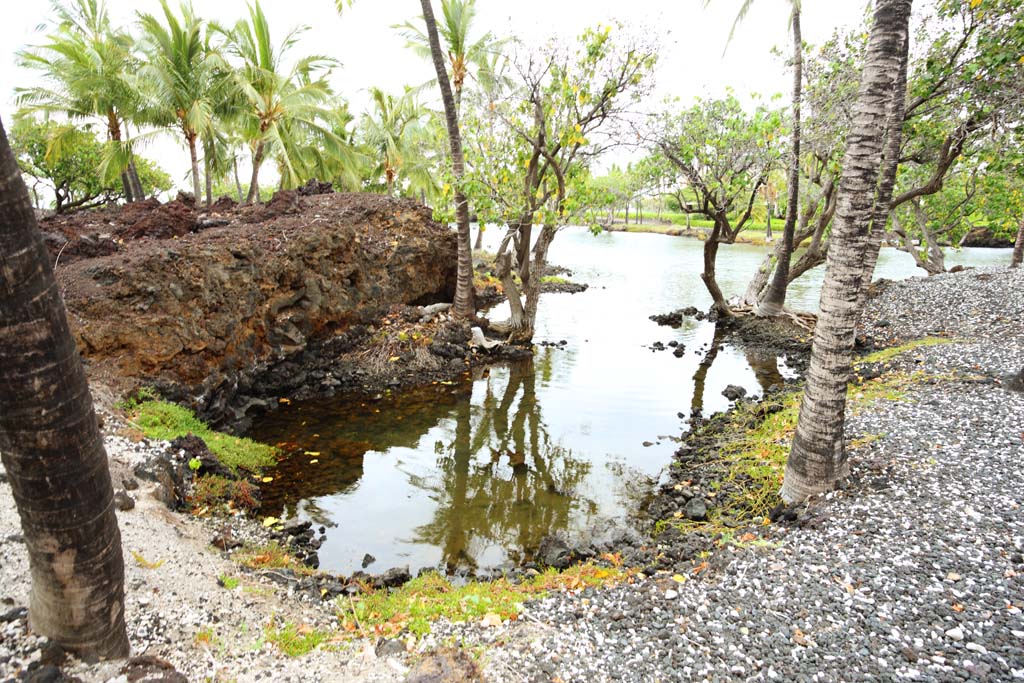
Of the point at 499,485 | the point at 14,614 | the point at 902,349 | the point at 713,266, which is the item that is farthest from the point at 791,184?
the point at 14,614

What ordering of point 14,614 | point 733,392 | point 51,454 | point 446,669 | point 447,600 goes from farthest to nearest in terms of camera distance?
point 733,392 < point 447,600 < point 446,669 < point 14,614 < point 51,454

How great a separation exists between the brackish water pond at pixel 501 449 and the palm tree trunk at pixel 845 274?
8.76ft

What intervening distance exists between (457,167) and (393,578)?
11254mm

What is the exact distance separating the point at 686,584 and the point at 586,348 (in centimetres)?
1256

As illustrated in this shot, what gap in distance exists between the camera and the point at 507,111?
14102mm

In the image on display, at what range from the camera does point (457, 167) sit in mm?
14805

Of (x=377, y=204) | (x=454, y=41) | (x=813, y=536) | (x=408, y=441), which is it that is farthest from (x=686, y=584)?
(x=454, y=41)

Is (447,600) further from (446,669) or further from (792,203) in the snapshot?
(792,203)

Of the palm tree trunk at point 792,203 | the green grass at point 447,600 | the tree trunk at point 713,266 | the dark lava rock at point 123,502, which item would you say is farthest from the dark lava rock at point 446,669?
the tree trunk at point 713,266

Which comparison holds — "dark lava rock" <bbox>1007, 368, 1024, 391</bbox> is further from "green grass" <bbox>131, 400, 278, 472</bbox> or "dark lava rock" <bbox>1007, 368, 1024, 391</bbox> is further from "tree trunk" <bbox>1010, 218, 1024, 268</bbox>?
"tree trunk" <bbox>1010, 218, 1024, 268</bbox>

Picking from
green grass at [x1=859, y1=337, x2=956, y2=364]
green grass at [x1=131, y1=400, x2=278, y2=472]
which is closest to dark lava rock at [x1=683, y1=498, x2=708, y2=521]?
green grass at [x1=131, y1=400, x2=278, y2=472]

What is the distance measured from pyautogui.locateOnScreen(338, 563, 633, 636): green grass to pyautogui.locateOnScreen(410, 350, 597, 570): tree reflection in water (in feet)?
3.18

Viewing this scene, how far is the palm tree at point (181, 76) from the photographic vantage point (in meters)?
19.2

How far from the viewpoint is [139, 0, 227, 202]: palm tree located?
63.2 feet
